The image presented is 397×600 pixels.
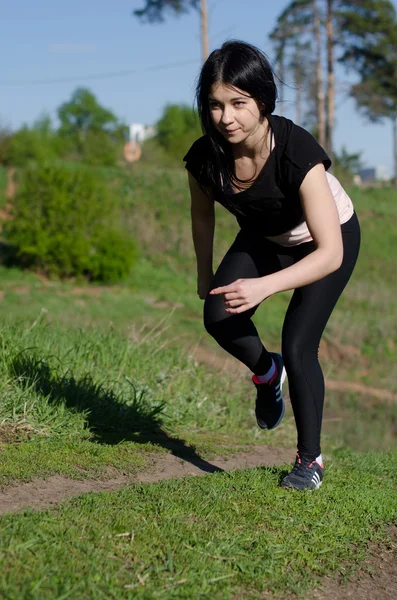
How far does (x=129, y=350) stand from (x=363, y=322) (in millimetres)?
13653

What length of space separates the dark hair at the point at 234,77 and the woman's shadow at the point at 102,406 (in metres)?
2.14

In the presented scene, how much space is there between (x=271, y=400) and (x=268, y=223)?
110 cm

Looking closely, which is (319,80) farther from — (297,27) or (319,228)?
(319,228)

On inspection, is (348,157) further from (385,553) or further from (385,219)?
(385,553)

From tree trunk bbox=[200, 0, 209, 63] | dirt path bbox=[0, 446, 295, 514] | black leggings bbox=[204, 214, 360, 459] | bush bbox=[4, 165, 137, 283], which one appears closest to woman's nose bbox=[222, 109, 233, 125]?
black leggings bbox=[204, 214, 360, 459]

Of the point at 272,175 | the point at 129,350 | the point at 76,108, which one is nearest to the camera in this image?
the point at 272,175

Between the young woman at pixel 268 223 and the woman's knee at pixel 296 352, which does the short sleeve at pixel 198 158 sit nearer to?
the young woman at pixel 268 223

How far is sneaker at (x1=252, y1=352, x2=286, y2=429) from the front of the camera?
4.31 m

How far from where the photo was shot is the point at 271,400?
435 cm

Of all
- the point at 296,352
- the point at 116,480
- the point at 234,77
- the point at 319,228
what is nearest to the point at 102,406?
the point at 116,480

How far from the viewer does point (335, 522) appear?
11.5 ft

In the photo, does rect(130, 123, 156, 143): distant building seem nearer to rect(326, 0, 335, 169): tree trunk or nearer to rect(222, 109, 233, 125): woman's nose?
rect(326, 0, 335, 169): tree trunk

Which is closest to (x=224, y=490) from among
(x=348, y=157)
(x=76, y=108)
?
(x=348, y=157)

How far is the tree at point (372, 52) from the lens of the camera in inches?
1205
